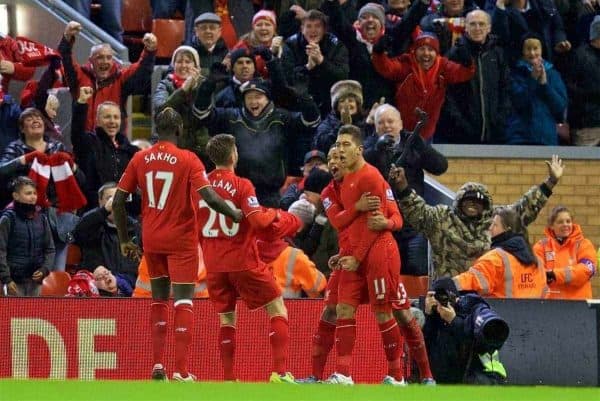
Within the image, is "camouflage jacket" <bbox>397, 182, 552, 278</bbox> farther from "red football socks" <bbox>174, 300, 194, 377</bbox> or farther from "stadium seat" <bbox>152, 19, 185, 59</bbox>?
"stadium seat" <bbox>152, 19, 185, 59</bbox>

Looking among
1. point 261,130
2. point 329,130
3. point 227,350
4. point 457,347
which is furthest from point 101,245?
point 457,347

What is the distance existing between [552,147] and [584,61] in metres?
1.13

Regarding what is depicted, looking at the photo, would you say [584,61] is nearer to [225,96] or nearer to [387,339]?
[225,96]

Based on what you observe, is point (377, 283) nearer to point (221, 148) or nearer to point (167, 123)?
point (221, 148)

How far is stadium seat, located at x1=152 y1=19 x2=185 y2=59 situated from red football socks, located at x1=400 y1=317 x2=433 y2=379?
22.7 ft

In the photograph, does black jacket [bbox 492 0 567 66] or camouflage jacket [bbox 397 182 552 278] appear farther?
black jacket [bbox 492 0 567 66]

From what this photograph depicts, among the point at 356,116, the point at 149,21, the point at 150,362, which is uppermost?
the point at 149,21

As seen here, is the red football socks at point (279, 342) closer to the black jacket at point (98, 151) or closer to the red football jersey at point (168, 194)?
the red football jersey at point (168, 194)

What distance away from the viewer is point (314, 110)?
16078 millimetres

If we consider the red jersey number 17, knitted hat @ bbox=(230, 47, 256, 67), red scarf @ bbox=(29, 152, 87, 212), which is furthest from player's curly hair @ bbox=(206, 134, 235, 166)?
knitted hat @ bbox=(230, 47, 256, 67)

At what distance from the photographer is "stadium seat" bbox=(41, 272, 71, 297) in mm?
14664

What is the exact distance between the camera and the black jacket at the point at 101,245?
1483 cm

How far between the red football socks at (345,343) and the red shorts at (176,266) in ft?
3.70

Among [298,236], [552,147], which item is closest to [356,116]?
[298,236]
